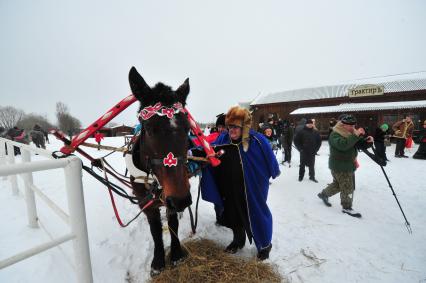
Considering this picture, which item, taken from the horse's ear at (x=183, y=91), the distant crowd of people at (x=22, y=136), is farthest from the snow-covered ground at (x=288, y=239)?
the distant crowd of people at (x=22, y=136)

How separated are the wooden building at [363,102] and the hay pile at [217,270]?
12889mm

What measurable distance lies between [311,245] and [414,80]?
965 inches

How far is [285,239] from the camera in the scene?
3.36 m

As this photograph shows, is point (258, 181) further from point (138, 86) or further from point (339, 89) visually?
point (339, 89)

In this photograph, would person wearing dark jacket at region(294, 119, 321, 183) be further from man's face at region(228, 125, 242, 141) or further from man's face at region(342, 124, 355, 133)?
man's face at region(228, 125, 242, 141)

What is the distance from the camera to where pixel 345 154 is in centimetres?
414

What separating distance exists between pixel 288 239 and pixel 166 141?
2920 millimetres

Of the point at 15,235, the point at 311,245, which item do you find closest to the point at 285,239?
the point at 311,245

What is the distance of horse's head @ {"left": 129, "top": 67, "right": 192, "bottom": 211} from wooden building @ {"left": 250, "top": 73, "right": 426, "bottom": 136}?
1339 cm

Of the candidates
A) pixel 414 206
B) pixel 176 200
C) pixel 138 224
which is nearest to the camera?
pixel 176 200

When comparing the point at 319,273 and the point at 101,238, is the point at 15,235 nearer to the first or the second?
the point at 101,238

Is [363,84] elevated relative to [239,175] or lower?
elevated

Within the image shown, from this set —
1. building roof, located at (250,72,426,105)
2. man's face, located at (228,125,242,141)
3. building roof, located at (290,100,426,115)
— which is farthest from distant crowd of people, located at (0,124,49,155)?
building roof, located at (250,72,426,105)

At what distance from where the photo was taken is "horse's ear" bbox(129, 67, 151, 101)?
201cm
